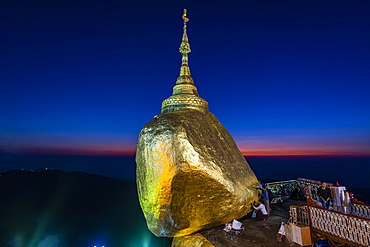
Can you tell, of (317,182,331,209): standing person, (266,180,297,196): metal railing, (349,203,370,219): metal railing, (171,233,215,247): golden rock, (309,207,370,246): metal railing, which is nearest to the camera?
(309,207,370,246): metal railing

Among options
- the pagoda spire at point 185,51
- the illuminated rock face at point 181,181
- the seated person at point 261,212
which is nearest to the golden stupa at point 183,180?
the illuminated rock face at point 181,181

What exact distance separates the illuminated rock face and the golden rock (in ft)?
0.88

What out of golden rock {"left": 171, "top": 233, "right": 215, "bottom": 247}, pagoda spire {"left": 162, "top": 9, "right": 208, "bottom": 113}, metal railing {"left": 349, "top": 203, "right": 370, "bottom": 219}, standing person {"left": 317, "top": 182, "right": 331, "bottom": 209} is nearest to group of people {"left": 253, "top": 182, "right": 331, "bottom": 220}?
standing person {"left": 317, "top": 182, "right": 331, "bottom": 209}

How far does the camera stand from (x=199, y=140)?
874 cm

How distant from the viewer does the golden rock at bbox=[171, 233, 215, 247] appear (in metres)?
7.80

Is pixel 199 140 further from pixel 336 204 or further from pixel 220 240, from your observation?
pixel 336 204

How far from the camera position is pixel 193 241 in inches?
323

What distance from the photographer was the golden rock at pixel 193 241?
7797 millimetres

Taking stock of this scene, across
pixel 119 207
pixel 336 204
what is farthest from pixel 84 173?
pixel 336 204

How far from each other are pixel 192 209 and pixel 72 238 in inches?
1065

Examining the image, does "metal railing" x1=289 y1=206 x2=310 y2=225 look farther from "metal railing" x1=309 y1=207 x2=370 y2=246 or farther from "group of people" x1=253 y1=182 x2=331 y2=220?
"group of people" x1=253 y1=182 x2=331 y2=220

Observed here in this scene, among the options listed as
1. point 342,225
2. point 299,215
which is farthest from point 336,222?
point 299,215

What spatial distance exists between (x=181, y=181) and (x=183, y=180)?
9cm

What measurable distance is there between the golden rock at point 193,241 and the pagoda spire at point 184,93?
25.3ft
